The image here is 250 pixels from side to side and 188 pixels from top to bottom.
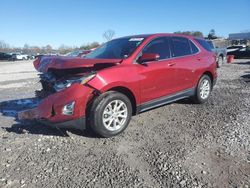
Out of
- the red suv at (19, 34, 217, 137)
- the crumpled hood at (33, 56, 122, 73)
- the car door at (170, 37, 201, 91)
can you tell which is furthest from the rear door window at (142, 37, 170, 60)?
the crumpled hood at (33, 56, 122, 73)

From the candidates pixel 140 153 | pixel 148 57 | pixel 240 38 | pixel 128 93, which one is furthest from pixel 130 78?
pixel 240 38

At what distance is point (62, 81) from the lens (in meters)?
4.89

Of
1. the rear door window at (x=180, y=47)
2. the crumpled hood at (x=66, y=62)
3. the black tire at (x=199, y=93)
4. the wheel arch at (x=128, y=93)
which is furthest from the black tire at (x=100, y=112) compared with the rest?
the black tire at (x=199, y=93)

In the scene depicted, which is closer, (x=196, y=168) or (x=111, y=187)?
(x=111, y=187)

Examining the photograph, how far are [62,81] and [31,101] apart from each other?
3.64m

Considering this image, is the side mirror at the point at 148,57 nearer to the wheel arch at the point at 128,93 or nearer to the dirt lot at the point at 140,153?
the wheel arch at the point at 128,93

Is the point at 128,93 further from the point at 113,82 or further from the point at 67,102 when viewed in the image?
the point at 67,102

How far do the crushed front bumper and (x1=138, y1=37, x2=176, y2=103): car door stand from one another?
1.23 m

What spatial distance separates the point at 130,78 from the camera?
16.9ft

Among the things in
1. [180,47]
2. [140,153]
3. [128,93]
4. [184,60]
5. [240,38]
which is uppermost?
[240,38]

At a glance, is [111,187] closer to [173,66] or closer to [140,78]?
[140,78]

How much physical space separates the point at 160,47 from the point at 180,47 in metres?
0.77

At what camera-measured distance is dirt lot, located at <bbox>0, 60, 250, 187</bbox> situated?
3512 mm

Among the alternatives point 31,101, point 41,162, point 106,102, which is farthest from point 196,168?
point 31,101
